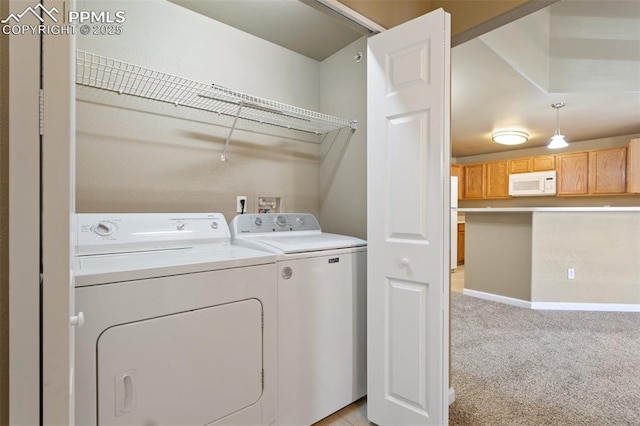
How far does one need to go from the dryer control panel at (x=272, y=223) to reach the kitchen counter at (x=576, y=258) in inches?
110

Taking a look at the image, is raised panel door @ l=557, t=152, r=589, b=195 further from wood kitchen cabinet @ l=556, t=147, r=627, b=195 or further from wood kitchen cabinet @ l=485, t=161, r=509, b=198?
wood kitchen cabinet @ l=485, t=161, r=509, b=198

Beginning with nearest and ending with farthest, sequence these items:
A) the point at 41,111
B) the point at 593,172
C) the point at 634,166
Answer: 1. the point at 41,111
2. the point at 634,166
3. the point at 593,172

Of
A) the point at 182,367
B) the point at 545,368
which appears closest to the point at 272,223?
the point at 182,367

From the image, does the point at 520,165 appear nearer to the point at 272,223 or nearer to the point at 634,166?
the point at 634,166

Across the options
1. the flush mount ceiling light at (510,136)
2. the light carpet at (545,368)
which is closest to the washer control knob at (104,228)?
the light carpet at (545,368)

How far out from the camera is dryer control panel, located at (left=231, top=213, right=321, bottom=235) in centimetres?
175

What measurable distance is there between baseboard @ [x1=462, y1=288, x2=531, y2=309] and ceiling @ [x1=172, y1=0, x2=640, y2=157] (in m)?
2.26

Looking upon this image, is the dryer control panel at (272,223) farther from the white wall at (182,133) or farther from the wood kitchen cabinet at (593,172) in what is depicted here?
the wood kitchen cabinet at (593,172)

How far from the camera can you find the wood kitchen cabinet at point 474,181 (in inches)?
237

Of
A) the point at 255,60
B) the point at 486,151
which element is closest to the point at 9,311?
the point at 255,60

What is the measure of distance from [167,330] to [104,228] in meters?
0.60

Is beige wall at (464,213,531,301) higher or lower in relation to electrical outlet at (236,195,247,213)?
lower

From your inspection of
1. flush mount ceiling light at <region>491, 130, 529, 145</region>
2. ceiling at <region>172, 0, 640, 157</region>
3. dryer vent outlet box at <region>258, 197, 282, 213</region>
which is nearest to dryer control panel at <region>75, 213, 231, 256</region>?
dryer vent outlet box at <region>258, 197, 282, 213</region>

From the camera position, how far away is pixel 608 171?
14.9 ft
